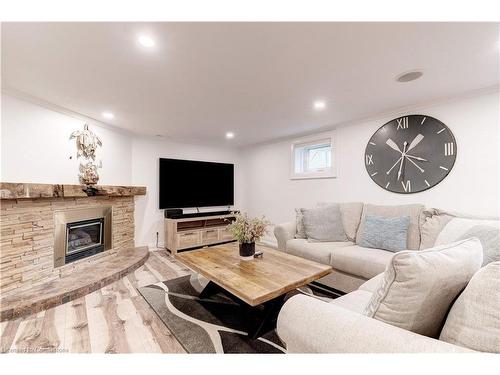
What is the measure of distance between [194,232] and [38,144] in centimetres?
245

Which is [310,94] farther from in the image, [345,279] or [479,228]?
[345,279]

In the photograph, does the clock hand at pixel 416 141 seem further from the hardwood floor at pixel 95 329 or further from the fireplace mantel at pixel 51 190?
the fireplace mantel at pixel 51 190

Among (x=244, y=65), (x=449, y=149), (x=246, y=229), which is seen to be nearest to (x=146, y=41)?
(x=244, y=65)

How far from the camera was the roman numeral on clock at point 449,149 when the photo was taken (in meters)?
2.44

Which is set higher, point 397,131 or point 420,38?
point 420,38

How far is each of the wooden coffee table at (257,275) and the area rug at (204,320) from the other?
103 mm

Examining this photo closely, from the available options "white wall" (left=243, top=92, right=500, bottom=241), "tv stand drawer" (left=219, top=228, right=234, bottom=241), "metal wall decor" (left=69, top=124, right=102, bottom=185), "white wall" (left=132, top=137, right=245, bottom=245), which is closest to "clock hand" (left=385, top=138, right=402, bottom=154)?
"white wall" (left=243, top=92, right=500, bottom=241)

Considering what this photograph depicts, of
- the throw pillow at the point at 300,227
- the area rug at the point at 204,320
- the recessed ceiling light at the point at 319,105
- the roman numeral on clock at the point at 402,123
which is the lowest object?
the area rug at the point at 204,320

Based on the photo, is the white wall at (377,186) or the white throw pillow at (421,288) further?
the white wall at (377,186)

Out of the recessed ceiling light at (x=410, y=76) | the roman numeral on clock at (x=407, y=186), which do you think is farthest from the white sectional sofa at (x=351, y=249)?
the recessed ceiling light at (x=410, y=76)
